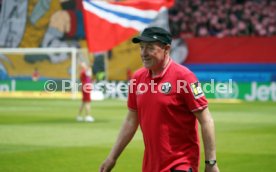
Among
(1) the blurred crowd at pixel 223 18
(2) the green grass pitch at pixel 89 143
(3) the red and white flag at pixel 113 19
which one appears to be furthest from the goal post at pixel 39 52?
(2) the green grass pitch at pixel 89 143

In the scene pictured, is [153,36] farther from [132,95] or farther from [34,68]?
[34,68]

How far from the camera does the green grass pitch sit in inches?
530

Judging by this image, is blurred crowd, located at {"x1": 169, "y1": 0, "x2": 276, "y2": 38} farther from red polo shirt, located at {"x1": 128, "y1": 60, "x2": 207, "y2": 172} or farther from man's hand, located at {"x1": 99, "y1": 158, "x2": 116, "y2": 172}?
red polo shirt, located at {"x1": 128, "y1": 60, "x2": 207, "y2": 172}

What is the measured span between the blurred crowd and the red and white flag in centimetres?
1213

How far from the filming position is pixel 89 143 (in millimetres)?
17703

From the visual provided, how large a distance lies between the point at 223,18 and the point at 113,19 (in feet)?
53.4

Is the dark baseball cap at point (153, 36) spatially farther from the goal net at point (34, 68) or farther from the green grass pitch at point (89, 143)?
the goal net at point (34, 68)

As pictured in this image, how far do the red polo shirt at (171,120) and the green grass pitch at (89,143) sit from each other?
20.3 feet

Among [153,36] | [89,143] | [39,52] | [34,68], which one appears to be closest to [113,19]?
[39,52]

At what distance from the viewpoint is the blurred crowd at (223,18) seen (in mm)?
47375

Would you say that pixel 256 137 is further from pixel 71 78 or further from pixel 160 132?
pixel 71 78

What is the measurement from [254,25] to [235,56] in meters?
3.48

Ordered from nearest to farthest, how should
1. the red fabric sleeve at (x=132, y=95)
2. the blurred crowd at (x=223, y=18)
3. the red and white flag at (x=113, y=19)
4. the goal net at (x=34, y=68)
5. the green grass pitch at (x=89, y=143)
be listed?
1. the red fabric sleeve at (x=132, y=95)
2. the green grass pitch at (x=89, y=143)
3. the red and white flag at (x=113, y=19)
4. the blurred crowd at (x=223, y=18)
5. the goal net at (x=34, y=68)

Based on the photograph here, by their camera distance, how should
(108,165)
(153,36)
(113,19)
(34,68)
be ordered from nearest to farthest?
(153,36)
(108,165)
(113,19)
(34,68)
